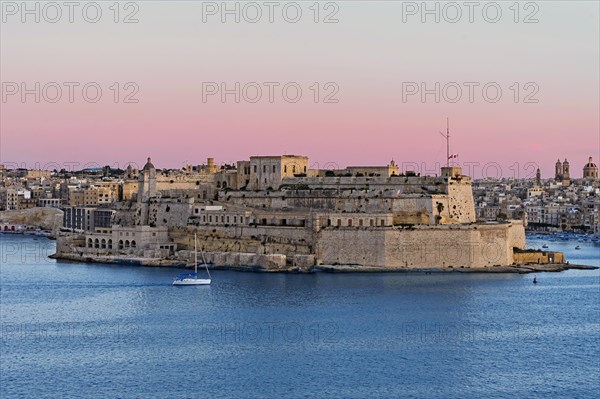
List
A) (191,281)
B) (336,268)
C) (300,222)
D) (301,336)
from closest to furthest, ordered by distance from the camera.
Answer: (301,336) < (191,281) < (336,268) < (300,222)

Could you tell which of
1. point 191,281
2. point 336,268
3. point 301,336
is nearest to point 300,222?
point 336,268

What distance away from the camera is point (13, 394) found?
15656mm

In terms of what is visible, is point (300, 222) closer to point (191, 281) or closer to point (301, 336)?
point (191, 281)

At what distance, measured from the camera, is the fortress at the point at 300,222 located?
29.8 m

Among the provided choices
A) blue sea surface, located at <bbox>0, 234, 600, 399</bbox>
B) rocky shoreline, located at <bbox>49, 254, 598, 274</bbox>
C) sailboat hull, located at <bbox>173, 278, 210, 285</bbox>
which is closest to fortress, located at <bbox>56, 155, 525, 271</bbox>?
rocky shoreline, located at <bbox>49, 254, 598, 274</bbox>

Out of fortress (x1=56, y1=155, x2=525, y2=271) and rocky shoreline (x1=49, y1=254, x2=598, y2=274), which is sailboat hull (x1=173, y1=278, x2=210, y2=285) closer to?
rocky shoreline (x1=49, y1=254, x2=598, y2=274)

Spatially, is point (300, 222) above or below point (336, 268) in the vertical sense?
above

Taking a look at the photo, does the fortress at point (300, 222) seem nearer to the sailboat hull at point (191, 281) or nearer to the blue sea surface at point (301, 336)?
the blue sea surface at point (301, 336)

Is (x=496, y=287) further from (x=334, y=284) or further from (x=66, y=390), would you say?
(x=66, y=390)

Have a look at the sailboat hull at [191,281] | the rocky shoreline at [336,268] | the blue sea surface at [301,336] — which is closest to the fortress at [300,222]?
the rocky shoreline at [336,268]

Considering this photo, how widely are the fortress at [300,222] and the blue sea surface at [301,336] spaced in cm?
122

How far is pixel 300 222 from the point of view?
103 feet

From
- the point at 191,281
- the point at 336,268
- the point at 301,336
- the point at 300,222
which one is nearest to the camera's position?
the point at 301,336

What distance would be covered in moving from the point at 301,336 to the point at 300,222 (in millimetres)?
11547
